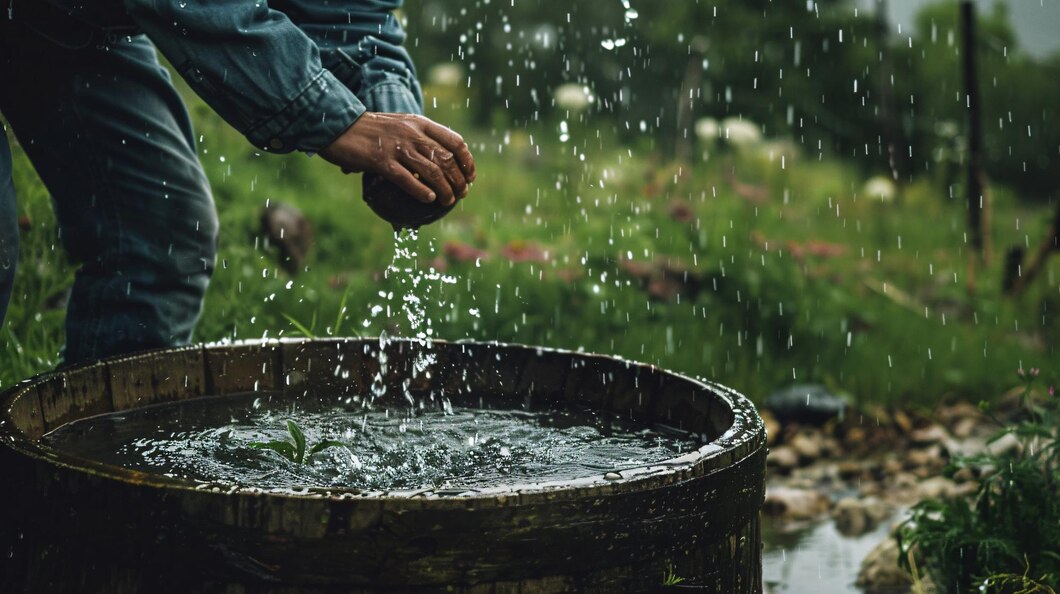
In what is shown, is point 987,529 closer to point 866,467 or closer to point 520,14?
point 866,467

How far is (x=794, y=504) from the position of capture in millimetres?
3479

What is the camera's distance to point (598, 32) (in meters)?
11.3

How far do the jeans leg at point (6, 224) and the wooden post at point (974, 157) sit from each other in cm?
465

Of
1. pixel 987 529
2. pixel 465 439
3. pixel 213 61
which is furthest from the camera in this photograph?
pixel 987 529

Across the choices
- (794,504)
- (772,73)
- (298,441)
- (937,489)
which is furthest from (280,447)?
(772,73)

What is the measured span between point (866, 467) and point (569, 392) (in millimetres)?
2098

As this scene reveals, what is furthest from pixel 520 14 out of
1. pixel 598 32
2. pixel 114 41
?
pixel 114 41

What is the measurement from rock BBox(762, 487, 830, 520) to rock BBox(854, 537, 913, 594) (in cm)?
48

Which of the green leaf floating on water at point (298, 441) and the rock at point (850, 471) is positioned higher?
the green leaf floating on water at point (298, 441)

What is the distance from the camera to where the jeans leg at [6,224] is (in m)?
1.99

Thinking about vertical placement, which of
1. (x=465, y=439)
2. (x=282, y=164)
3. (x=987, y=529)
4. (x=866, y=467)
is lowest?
(x=866, y=467)

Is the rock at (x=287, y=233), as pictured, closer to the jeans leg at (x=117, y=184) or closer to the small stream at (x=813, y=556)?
the jeans leg at (x=117, y=184)

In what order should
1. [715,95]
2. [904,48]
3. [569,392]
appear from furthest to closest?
[904,48]
[715,95]
[569,392]

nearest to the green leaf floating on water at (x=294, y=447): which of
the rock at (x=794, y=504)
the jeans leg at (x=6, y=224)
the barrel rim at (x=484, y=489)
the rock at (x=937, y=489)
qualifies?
the barrel rim at (x=484, y=489)
